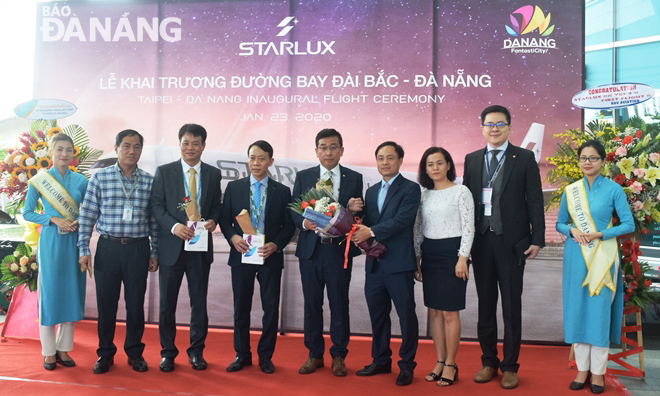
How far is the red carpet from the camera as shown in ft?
10.0

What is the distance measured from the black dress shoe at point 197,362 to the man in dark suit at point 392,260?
1.06 m

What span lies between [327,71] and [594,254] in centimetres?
271

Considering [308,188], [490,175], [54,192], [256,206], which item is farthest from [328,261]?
[54,192]

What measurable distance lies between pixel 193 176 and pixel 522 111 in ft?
9.39

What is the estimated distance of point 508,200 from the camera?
10.4 feet

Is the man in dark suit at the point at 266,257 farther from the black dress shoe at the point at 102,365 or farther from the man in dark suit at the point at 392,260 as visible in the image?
the black dress shoe at the point at 102,365

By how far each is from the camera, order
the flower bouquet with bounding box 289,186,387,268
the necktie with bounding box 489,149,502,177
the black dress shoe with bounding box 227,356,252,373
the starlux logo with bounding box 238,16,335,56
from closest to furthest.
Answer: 1. the flower bouquet with bounding box 289,186,387,268
2. the necktie with bounding box 489,149,502,177
3. the black dress shoe with bounding box 227,356,252,373
4. the starlux logo with bounding box 238,16,335,56

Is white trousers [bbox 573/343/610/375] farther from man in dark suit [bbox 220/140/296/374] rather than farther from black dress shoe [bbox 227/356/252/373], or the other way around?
black dress shoe [bbox 227/356/252/373]

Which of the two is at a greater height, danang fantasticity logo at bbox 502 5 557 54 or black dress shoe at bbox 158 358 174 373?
danang fantasticity logo at bbox 502 5 557 54

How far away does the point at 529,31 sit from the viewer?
439cm

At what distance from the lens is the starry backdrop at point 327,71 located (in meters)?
4.41

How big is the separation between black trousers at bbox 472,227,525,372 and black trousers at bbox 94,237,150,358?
224 cm

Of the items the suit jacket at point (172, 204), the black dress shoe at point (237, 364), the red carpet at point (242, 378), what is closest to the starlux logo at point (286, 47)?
the suit jacket at point (172, 204)

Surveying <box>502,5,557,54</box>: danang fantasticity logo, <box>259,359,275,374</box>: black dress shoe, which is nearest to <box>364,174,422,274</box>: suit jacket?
<box>259,359,275,374</box>: black dress shoe
